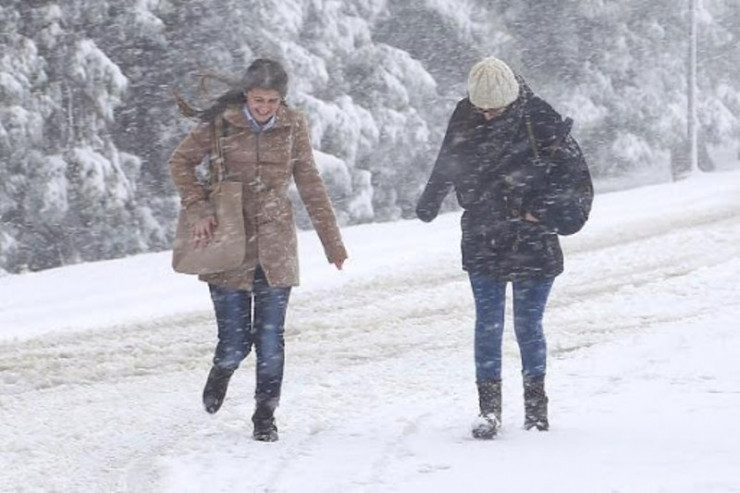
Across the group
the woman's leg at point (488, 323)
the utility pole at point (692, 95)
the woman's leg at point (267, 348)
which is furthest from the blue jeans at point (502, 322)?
the utility pole at point (692, 95)

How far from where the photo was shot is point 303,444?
18.8ft

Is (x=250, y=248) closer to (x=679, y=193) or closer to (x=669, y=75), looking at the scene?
(x=679, y=193)

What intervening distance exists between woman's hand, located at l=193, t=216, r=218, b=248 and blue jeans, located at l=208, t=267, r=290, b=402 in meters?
0.22

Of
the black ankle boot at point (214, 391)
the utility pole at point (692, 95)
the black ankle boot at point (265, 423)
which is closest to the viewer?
the black ankle boot at point (265, 423)

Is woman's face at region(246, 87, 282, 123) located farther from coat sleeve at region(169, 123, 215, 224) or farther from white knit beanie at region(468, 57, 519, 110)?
white knit beanie at region(468, 57, 519, 110)

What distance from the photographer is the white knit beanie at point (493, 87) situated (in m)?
5.44

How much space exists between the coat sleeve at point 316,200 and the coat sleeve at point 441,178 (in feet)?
1.36

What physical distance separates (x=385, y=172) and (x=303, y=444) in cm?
1566

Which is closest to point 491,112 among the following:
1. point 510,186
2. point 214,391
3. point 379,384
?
point 510,186

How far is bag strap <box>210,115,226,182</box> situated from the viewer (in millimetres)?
5605

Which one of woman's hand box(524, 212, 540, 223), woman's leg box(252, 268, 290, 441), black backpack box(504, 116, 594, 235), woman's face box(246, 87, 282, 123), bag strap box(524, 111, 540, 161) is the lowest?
woman's leg box(252, 268, 290, 441)

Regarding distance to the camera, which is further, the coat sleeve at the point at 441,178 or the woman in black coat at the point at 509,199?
the coat sleeve at the point at 441,178

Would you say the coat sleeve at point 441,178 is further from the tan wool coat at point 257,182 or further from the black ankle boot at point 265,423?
the black ankle boot at point 265,423

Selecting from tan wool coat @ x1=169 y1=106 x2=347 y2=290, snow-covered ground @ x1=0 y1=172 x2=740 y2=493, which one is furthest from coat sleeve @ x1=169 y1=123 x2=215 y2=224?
snow-covered ground @ x1=0 y1=172 x2=740 y2=493
